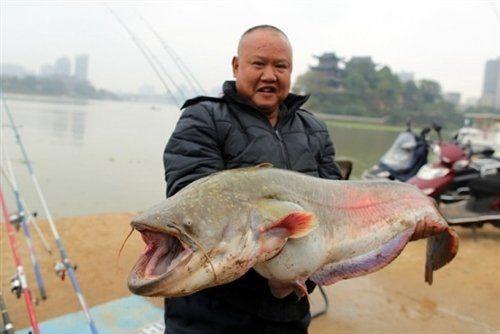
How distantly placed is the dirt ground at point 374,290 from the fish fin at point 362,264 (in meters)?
1.68

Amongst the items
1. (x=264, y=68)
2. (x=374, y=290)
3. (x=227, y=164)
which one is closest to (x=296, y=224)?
(x=227, y=164)

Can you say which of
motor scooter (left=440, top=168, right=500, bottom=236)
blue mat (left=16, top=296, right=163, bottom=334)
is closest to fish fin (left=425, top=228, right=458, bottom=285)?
blue mat (left=16, top=296, right=163, bottom=334)

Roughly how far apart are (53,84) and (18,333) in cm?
1052

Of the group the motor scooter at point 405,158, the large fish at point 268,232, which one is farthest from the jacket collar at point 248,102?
the motor scooter at point 405,158

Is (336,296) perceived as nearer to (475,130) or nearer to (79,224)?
(79,224)

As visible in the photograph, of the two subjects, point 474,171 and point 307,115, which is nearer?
point 307,115

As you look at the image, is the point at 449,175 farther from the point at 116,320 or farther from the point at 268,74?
the point at 268,74

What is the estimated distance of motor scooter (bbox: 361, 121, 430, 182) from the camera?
25.9ft

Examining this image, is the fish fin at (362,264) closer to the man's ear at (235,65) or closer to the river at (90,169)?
the man's ear at (235,65)

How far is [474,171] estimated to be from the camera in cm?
685

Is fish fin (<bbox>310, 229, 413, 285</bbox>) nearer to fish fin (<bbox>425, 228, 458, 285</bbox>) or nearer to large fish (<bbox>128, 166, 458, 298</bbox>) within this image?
large fish (<bbox>128, 166, 458, 298</bbox>)

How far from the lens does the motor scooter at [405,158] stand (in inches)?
310

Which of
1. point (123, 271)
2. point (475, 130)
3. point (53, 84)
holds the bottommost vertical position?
point (475, 130)

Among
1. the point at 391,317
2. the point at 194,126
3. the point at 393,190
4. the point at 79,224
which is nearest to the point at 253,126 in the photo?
the point at 194,126
